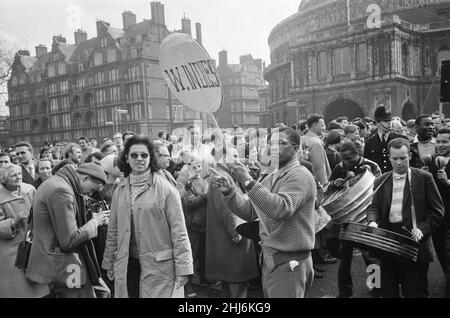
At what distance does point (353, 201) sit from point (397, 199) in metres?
1.11

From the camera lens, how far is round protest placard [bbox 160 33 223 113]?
404cm

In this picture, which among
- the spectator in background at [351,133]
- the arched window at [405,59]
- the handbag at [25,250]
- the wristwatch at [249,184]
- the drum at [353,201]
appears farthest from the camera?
the arched window at [405,59]

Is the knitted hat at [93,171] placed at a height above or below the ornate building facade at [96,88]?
below

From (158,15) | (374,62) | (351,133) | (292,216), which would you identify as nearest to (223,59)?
(158,15)

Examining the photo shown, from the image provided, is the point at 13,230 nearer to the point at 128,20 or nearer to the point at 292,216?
the point at 292,216

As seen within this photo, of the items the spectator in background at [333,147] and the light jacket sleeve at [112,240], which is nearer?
the light jacket sleeve at [112,240]

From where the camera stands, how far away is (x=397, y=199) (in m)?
Result: 4.50

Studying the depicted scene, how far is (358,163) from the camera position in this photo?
5.92 meters

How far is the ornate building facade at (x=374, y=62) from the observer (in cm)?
3653

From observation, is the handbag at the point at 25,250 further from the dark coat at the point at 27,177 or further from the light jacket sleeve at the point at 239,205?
the dark coat at the point at 27,177

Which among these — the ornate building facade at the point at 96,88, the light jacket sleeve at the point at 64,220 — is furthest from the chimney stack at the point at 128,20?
the light jacket sleeve at the point at 64,220

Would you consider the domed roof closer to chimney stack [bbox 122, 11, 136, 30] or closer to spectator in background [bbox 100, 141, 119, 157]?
chimney stack [bbox 122, 11, 136, 30]

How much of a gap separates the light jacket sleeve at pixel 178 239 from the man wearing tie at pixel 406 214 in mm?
1983

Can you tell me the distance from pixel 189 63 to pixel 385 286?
3.24m
